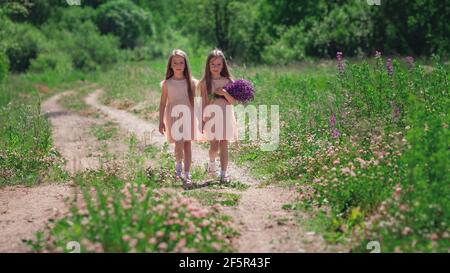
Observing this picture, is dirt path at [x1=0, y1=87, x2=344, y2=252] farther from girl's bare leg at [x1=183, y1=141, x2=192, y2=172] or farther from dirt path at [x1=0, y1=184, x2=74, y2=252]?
girl's bare leg at [x1=183, y1=141, x2=192, y2=172]

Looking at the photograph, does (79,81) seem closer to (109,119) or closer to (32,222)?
(109,119)

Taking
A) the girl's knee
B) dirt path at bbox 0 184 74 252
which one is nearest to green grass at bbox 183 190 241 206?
the girl's knee

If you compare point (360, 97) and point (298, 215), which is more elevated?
point (360, 97)

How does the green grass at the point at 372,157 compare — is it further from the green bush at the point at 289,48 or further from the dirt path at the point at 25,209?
the green bush at the point at 289,48

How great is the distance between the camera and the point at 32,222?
667 cm

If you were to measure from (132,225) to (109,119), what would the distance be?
47.8ft

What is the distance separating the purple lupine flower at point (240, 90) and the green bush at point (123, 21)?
61.3 meters

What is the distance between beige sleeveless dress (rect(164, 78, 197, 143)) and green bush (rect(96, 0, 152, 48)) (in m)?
60.9

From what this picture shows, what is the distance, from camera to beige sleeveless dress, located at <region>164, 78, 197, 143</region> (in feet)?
28.0

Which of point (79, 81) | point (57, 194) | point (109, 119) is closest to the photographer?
point (57, 194)

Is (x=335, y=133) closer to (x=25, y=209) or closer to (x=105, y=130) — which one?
(x=25, y=209)

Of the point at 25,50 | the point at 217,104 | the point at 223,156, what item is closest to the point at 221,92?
the point at 217,104

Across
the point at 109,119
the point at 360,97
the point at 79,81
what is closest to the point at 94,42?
the point at 79,81

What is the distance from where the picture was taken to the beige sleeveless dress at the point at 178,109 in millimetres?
8531
